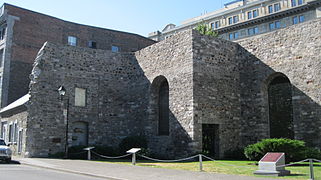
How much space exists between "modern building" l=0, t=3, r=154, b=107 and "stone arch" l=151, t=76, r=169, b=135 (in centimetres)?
1663

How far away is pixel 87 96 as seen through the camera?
25188 millimetres

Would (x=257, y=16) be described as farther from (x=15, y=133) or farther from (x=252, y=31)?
(x=15, y=133)

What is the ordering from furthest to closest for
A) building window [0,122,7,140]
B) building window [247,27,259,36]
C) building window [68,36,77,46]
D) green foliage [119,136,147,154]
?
building window [247,27,259,36] < building window [68,36,77,46] < building window [0,122,7,140] < green foliage [119,136,147,154]

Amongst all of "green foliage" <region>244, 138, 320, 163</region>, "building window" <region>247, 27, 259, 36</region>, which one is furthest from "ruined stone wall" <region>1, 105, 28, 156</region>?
"building window" <region>247, 27, 259, 36</region>

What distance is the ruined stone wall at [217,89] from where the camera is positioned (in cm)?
2105

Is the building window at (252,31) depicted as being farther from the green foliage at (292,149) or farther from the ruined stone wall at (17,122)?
the green foliage at (292,149)

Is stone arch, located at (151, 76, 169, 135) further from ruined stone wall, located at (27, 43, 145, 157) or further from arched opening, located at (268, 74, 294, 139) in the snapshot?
arched opening, located at (268, 74, 294, 139)

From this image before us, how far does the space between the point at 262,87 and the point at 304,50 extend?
3581mm

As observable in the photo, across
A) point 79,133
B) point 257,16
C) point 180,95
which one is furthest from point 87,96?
point 257,16

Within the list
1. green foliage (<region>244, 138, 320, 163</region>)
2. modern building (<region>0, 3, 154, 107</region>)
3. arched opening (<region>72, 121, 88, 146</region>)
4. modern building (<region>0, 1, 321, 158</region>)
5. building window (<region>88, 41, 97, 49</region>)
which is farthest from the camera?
building window (<region>88, 41, 97, 49</region>)

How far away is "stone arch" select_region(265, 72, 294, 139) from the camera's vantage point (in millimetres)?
22875

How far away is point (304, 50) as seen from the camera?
1995 centimetres

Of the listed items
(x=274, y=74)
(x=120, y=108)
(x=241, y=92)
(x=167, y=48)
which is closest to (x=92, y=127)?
(x=120, y=108)

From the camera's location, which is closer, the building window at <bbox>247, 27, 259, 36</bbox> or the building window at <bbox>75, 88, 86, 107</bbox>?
the building window at <bbox>75, 88, 86, 107</bbox>
